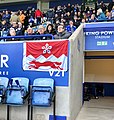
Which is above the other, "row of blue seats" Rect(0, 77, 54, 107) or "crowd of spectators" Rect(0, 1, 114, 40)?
"crowd of spectators" Rect(0, 1, 114, 40)

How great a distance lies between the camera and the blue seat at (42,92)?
235 inches

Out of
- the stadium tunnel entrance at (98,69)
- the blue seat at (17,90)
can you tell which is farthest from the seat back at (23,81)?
the stadium tunnel entrance at (98,69)

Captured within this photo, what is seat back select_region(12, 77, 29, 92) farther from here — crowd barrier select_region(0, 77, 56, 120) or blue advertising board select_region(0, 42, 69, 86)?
blue advertising board select_region(0, 42, 69, 86)

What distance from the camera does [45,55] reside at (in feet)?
20.8

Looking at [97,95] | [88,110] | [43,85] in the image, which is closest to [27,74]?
[43,85]

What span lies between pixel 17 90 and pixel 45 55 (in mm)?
1033

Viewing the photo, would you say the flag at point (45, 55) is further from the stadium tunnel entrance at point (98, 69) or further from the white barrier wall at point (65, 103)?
the stadium tunnel entrance at point (98, 69)

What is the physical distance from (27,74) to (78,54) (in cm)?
149

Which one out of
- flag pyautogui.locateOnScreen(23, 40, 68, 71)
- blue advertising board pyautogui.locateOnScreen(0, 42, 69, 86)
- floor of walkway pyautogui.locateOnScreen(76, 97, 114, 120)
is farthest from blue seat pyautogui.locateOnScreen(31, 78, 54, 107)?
floor of walkway pyautogui.locateOnScreen(76, 97, 114, 120)

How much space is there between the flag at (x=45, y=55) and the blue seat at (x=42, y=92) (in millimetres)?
308

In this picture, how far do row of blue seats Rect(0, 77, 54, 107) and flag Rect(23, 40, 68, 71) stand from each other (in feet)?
1.04

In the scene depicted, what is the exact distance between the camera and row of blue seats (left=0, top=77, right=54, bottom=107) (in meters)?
6.01

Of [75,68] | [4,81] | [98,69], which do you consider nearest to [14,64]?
[4,81]

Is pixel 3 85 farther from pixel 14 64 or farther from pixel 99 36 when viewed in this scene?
pixel 99 36
